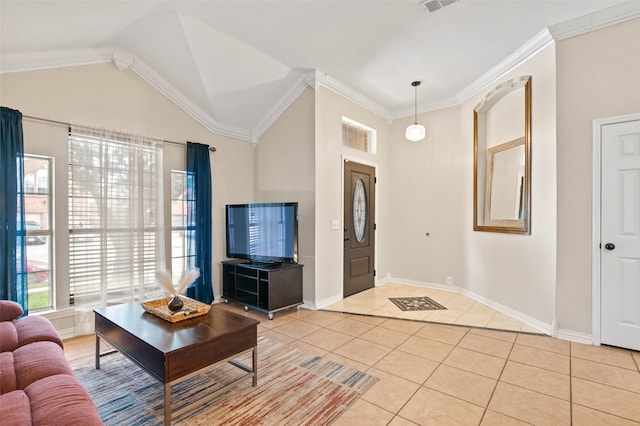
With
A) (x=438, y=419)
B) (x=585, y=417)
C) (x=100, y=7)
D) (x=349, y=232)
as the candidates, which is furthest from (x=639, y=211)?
(x=100, y=7)

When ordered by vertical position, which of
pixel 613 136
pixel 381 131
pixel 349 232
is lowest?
pixel 349 232

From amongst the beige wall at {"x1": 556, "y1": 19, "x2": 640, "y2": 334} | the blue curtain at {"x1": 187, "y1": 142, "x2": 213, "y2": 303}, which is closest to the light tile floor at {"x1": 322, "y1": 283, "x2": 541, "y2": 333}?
the beige wall at {"x1": 556, "y1": 19, "x2": 640, "y2": 334}

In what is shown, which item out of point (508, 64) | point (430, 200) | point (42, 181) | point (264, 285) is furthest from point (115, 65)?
point (430, 200)

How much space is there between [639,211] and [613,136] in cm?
72

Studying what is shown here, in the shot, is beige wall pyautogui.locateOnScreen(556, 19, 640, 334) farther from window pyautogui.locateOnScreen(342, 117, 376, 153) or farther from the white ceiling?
window pyautogui.locateOnScreen(342, 117, 376, 153)

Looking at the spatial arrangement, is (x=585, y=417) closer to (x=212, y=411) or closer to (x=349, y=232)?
(x=212, y=411)

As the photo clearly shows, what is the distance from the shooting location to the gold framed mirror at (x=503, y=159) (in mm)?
3643

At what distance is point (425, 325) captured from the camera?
3566mm

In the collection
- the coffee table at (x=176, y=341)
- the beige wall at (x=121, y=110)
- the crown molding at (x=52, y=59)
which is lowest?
the coffee table at (x=176, y=341)

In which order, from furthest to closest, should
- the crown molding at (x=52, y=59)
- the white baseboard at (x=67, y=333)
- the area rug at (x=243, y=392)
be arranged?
the white baseboard at (x=67, y=333) < the crown molding at (x=52, y=59) < the area rug at (x=243, y=392)

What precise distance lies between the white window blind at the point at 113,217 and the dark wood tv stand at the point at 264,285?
3.01 feet

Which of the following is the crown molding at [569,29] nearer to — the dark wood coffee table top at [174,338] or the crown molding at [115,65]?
the crown molding at [115,65]

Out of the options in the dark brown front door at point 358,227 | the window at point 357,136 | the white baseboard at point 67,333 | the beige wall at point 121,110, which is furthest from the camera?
the window at point 357,136

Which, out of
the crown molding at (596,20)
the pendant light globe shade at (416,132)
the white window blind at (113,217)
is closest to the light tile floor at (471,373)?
the white window blind at (113,217)
